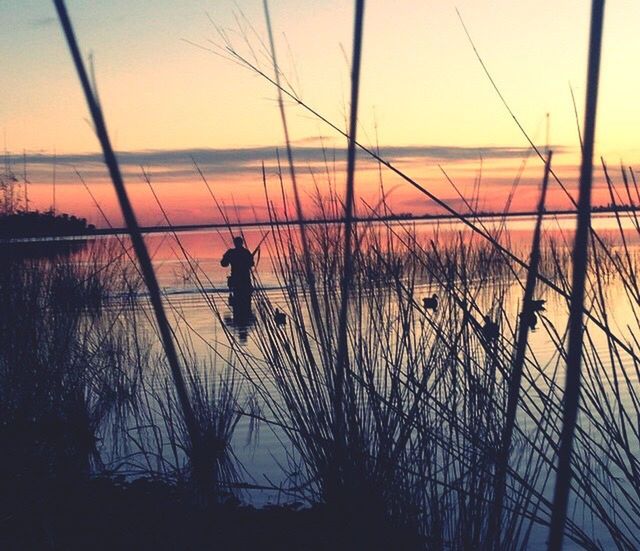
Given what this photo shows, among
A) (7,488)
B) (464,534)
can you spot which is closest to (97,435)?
(7,488)

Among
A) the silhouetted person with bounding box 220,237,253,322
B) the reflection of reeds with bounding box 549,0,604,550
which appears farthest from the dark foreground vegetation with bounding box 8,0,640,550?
the silhouetted person with bounding box 220,237,253,322

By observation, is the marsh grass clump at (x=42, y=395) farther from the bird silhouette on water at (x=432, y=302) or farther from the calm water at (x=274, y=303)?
the bird silhouette on water at (x=432, y=302)

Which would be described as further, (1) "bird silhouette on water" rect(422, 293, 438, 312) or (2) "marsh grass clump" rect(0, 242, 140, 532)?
(1) "bird silhouette on water" rect(422, 293, 438, 312)

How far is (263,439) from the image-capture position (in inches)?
203

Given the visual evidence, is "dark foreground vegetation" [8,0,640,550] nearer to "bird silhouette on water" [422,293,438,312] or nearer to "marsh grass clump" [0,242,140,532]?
"marsh grass clump" [0,242,140,532]

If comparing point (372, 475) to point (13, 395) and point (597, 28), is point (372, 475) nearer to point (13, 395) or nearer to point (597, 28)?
point (13, 395)

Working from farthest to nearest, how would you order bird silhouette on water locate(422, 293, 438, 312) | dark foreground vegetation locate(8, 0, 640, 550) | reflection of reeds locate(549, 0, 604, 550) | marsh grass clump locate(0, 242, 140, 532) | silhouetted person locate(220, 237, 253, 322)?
bird silhouette on water locate(422, 293, 438, 312) < silhouetted person locate(220, 237, 253, 322) < marsh grass clump locate(0, 242, 140, 532) < dark foreground vegetation locate(8, 0, 640, 550) < reflection of reeds locate(549, 0, 604, 550)

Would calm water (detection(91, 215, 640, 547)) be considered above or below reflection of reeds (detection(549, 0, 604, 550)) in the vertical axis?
below

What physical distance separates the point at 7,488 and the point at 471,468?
6.43 ft

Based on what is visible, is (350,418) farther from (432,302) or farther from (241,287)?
(432,302)

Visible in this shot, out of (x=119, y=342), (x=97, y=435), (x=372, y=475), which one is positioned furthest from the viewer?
(x=119, y=342)

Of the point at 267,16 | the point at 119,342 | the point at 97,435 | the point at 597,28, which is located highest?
the point at 267,16

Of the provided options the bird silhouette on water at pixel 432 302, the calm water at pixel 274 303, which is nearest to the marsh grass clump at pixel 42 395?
the calm water at pixel 274 303

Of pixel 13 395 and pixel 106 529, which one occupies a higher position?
pixel 13 395
